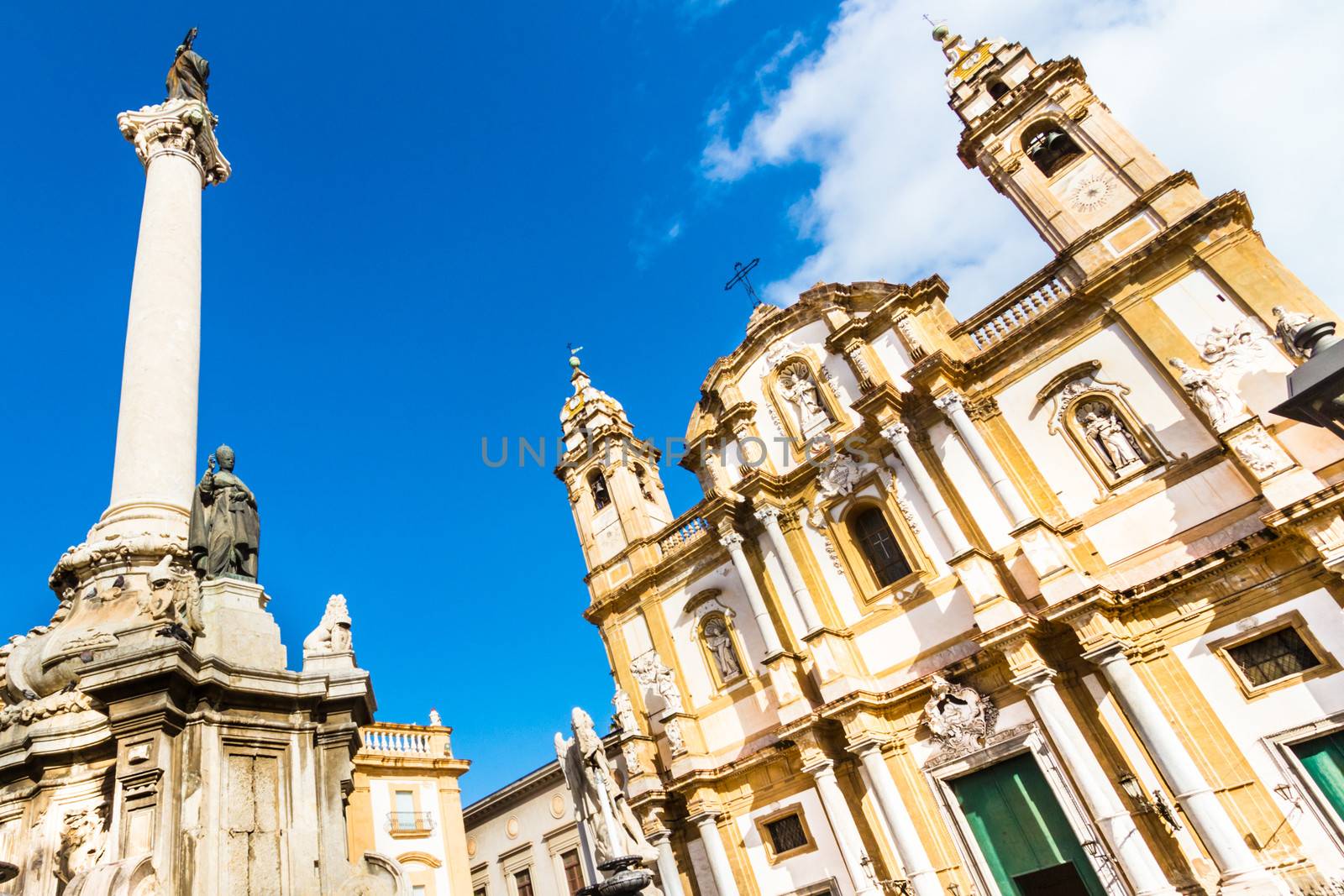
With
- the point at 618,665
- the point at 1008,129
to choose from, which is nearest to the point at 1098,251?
the point at 1008,129

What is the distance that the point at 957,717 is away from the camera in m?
15.1

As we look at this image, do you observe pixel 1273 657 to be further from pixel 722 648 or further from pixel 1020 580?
pixel 722 648

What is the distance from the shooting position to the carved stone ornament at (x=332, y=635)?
23.4ft

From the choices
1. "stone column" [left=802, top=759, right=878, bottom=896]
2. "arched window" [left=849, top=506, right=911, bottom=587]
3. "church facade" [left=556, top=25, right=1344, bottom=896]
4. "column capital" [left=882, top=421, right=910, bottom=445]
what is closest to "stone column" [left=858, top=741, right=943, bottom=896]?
"church facade" [left=556, top=25, right=1344, bottom=896]

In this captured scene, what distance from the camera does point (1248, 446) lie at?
41.7 ft

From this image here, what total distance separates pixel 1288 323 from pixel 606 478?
1614 centimetres

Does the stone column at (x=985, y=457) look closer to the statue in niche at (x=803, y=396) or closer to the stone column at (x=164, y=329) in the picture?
the statue in niche at (x=803, y=396)

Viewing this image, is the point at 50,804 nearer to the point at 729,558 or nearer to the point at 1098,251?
the point at 729,558

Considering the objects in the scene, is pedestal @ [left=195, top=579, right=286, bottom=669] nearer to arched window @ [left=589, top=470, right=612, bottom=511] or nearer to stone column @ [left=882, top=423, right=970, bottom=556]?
stone column @ [left=882, top=423, right=970, bottom=556]

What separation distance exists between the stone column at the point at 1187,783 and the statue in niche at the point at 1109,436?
355 cm

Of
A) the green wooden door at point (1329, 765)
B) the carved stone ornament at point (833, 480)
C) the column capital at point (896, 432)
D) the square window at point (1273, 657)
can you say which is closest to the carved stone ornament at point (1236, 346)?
the square window at point (1273, 657)

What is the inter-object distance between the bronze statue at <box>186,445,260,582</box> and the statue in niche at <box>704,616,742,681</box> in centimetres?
1328

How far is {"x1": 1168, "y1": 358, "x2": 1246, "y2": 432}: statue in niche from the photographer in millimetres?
13156

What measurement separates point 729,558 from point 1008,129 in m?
12.1
